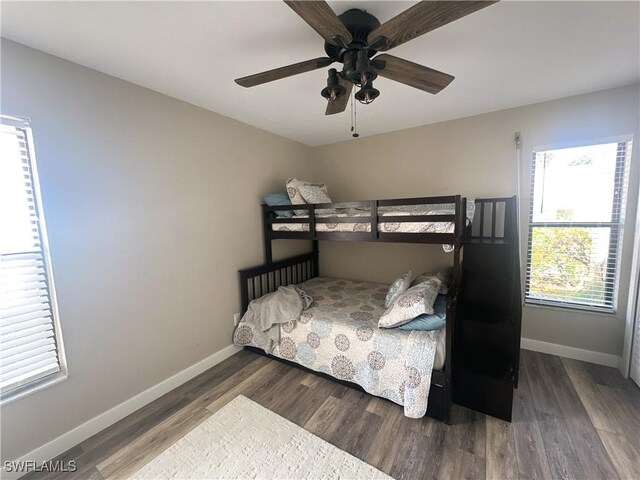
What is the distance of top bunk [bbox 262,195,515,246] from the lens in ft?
5.99

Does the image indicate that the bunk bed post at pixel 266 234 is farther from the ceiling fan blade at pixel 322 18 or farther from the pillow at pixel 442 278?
the ceiling fan blade at pixel 322 18

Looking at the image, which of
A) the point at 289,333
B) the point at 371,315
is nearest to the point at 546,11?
the point at 371,315

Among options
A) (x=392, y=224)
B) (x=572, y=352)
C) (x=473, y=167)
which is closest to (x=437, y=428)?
(x=392, y=224)

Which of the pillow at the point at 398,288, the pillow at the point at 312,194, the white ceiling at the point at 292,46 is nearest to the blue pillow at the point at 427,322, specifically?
the pillow at the point at 398,288

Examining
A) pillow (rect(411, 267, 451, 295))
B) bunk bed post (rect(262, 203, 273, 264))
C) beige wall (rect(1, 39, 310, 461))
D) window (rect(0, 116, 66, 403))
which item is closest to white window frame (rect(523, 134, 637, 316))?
pillow (rect(411, 267, 451, 295))

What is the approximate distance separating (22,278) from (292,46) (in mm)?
2012

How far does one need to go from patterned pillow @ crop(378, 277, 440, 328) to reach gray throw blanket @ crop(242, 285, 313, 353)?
805 millimetres

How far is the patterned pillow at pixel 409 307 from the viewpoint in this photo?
1762 mm

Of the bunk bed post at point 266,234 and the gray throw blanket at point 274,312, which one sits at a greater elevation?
the bunk bed post at point 266,234

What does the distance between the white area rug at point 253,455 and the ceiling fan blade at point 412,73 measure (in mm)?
2137

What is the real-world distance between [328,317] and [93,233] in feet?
5.84

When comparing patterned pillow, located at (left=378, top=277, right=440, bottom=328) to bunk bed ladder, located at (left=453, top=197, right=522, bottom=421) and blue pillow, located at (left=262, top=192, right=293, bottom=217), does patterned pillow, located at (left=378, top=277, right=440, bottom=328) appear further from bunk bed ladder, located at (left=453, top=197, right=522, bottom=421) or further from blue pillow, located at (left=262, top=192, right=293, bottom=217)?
blue pillow, located at (left=262, top=192, right=293, bottom=217)

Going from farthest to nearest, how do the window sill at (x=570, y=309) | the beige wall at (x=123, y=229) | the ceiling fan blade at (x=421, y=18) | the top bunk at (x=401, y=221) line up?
the window sill at (x=570, y=309)
the top bunk at (x=401, y=221)
the beige wall at (x=123, y=229)
the ceiling fan blade at (x=421, y=18)

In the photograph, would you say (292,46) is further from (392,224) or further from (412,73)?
(392,224)
